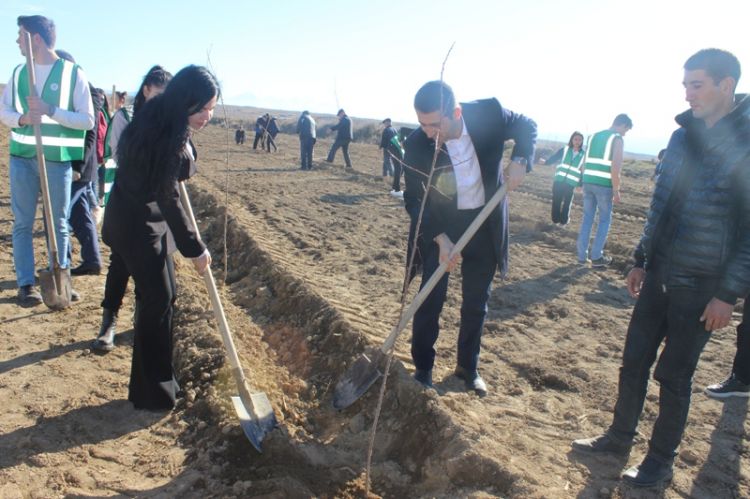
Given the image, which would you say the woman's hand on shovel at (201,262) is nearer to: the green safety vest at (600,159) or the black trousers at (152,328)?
the black trousers at (152,328)

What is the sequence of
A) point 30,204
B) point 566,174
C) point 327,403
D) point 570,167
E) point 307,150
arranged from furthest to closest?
point 307,150, point 566,174, point 570,167, point 30,204, point 327,403

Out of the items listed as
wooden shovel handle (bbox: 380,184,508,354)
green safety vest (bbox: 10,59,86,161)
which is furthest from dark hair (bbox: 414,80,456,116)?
green safety vest (bbox: 10,59,86,161)

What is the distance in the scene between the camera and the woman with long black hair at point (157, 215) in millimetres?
2867

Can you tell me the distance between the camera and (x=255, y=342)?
Result: 465cm

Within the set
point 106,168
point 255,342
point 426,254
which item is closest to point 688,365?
point 426,254

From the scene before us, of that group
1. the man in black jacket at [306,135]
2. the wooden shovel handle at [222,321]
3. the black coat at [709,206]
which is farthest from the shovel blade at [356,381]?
the man in black jacket at [306,135]

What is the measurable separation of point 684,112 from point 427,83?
1282mm

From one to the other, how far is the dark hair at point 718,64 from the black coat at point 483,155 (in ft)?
3.56

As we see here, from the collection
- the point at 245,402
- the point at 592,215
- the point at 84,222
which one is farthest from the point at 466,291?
the point at 592,215

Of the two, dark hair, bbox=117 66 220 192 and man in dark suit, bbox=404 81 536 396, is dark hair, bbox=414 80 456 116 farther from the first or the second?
dark hair, bbox=117 66 220 192

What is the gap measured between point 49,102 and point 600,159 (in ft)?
19.8

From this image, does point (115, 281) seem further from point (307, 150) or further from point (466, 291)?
point (307, 150)

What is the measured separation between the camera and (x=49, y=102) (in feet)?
14.5

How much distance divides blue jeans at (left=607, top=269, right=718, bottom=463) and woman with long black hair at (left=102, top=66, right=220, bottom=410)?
92.6 inches
